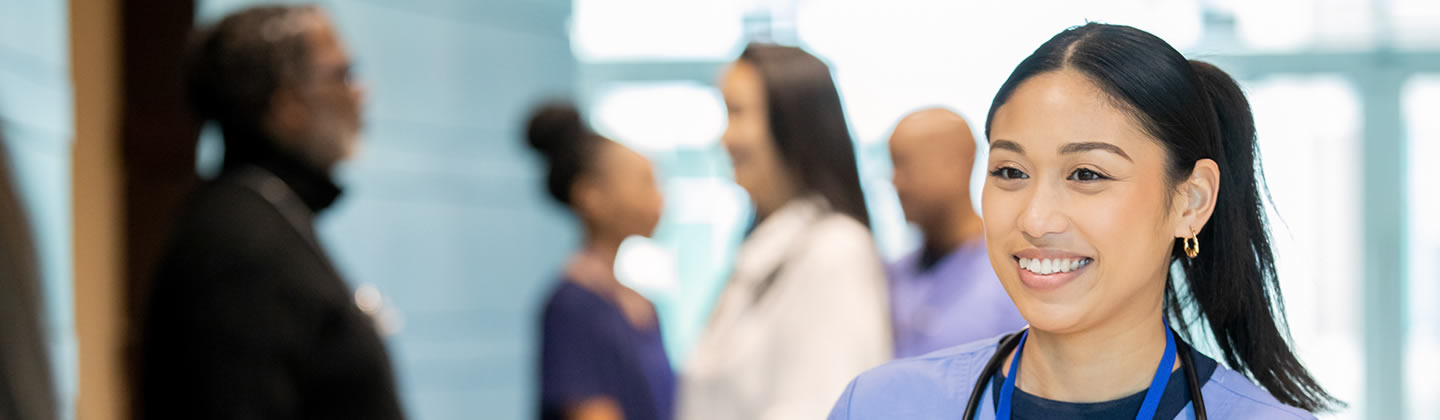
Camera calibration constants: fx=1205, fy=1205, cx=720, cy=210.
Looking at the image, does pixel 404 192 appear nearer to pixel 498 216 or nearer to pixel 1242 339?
pixel 498 216

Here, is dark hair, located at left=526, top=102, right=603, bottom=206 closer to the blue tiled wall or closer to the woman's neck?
the blue tiled wall

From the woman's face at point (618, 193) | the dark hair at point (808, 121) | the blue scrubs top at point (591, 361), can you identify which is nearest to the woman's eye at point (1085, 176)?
the dark hair at point (808, 121)

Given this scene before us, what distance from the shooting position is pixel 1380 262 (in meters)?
6.05

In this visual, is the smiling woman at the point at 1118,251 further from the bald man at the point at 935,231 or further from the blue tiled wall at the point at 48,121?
the blue tiled wall at the point at 48,121

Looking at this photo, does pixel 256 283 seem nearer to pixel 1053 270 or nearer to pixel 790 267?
pixel 790 267

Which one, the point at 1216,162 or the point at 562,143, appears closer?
the point at 1216,162

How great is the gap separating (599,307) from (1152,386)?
2029 millimetres

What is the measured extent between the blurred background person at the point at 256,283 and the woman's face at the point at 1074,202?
127 cm

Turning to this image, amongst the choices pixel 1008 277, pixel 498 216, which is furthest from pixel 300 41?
pixel 498 216

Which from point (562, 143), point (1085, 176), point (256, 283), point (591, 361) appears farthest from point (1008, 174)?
point (562, 143)

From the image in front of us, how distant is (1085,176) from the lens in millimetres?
941

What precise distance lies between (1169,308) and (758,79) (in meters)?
0.91

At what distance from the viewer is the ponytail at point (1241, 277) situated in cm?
102

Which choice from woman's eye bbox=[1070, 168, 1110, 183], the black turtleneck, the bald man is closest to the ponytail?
woman's eye bbox=[1070, 168, 1110, 183]
